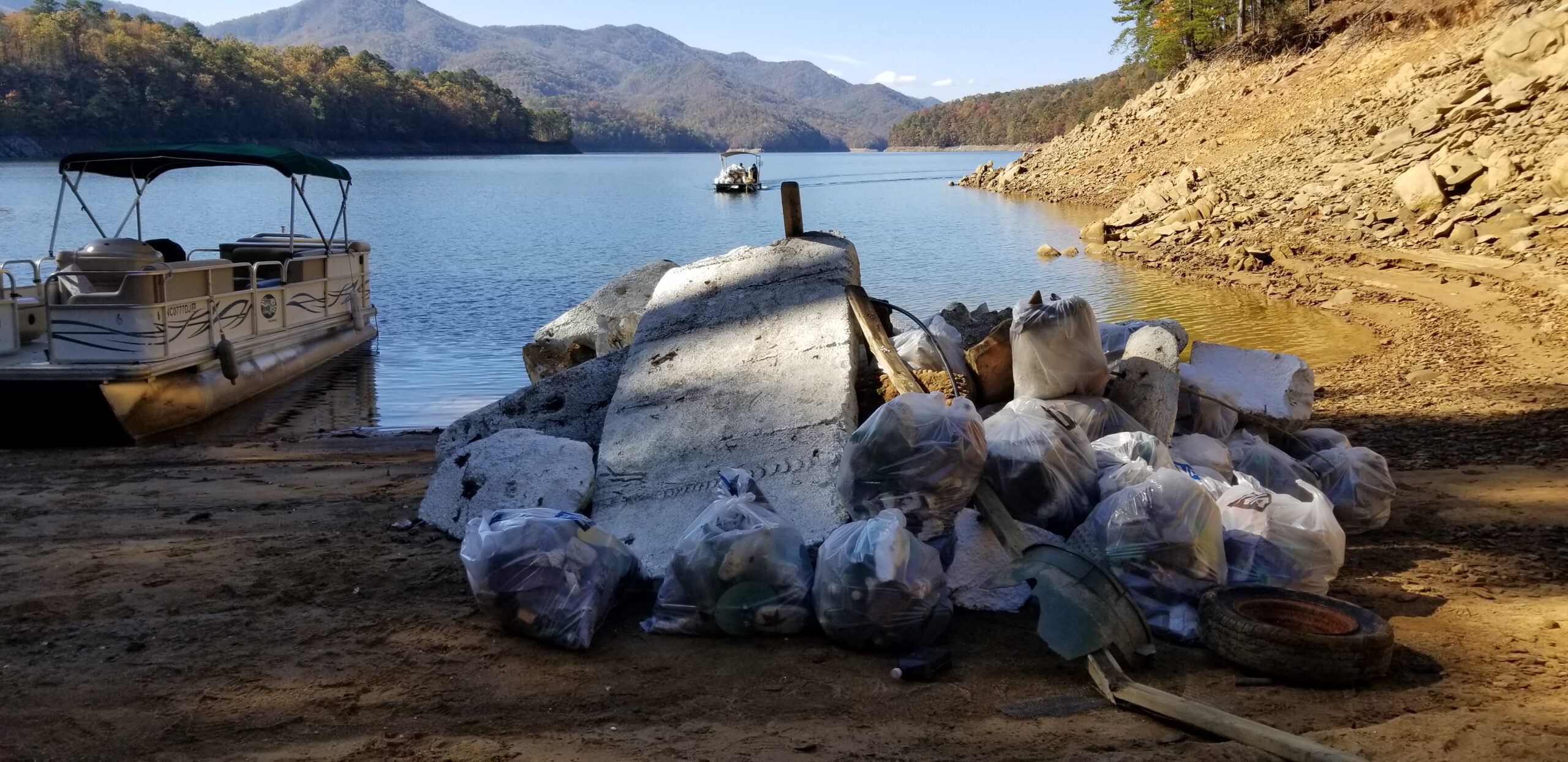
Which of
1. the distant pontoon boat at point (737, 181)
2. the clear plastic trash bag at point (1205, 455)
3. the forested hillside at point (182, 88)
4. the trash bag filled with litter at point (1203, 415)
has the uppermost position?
the forested hillside at point (182, 88)

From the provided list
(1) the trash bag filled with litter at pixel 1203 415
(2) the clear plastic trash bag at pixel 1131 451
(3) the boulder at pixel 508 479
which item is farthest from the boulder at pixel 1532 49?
(3) the boulder at pixel 508 479

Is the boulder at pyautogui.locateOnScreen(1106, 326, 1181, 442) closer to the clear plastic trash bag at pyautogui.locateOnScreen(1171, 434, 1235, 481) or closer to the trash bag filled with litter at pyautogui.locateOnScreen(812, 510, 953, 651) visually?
the clear plastic trash bag at pyautogui.locateOnScreen(1171, 434, 1235, 481)

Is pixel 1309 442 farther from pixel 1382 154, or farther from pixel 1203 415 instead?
pixel 1382 154

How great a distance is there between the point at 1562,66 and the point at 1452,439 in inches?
645

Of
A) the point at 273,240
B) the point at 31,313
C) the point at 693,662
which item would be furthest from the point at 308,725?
the point at 273,240

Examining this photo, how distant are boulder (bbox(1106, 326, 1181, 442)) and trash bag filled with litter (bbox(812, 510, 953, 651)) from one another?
2187 mm

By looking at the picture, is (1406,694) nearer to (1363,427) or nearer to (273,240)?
(1363,427)

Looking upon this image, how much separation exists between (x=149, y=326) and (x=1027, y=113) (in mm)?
149942

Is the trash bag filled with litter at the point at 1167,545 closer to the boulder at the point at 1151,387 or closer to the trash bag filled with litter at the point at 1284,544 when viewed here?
→ the trash bag filled with litter at the point at 1284,544

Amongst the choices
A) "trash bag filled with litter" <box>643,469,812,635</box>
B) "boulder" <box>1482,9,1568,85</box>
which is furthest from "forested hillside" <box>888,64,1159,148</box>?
"trash bag filled with litter" <box>643,469,812,635</box>

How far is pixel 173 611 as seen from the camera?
15.4 ft

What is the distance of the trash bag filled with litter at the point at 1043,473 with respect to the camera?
5.05 metres

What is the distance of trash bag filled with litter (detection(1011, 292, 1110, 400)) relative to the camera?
5805mm

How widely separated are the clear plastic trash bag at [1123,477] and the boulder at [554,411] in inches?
111
